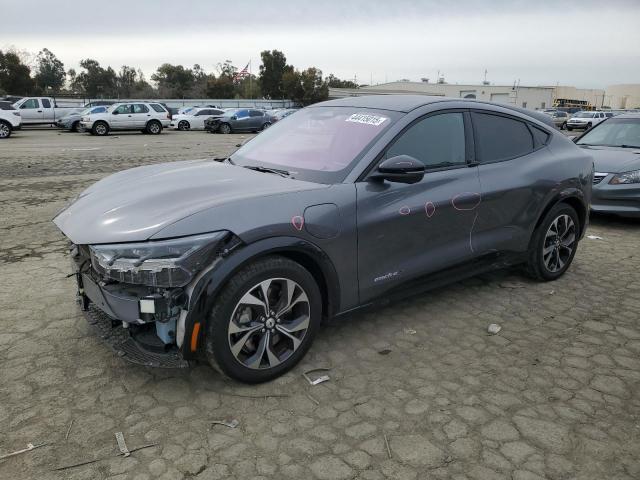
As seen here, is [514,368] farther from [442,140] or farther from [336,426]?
[442,140]

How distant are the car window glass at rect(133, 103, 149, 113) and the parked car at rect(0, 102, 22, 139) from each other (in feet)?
17.4

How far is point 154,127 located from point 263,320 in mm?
25367

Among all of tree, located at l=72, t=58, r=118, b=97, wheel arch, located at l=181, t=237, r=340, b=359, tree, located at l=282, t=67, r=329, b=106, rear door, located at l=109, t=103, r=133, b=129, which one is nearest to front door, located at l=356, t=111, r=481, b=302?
wheel arch, located at l=181, t=237, r=340, b=359

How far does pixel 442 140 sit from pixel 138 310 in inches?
99.9

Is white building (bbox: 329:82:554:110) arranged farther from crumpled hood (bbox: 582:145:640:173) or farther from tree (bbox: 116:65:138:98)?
crumpled hood (bbox: 582:145:640:173)

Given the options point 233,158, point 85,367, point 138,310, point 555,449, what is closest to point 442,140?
point 233,158

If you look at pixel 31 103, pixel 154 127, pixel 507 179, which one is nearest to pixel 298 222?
pixel 507 179

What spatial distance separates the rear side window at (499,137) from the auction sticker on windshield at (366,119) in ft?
3.10

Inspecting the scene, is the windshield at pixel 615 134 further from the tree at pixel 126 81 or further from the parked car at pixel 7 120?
the tree at pixel 126 81

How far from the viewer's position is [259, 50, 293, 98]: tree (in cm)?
7194

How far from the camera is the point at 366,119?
377 cm

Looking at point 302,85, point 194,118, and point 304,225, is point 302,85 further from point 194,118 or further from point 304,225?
point 304,225

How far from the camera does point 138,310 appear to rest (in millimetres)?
2717

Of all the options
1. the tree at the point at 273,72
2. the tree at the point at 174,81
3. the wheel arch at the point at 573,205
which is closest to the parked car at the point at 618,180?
the wheel arch at the point at 573,205
